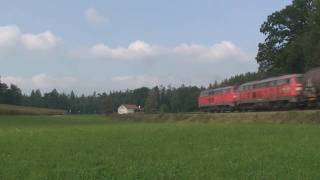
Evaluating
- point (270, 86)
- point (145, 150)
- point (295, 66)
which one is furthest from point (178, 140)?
point (295, 66)

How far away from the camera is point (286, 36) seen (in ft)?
316

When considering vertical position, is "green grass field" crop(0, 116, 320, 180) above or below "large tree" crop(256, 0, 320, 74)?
below

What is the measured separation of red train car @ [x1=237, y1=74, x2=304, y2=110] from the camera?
5234 cm

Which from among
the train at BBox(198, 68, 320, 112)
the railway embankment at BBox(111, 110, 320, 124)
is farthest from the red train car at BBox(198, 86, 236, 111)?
the railway embankment at BBox(111, 110, 320, 124)

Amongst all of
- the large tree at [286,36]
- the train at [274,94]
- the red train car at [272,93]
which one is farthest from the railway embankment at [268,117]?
the large tree at [286,36]

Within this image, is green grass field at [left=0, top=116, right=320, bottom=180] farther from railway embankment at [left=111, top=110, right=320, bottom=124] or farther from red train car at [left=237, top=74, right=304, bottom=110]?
red train car at [left=237, top=74, right=304, bottom=110]

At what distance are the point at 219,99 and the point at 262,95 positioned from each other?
14.7m

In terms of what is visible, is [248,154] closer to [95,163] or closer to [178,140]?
[95,163]

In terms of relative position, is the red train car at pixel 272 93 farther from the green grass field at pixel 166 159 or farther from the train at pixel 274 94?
the green grass field at pixel 166 159

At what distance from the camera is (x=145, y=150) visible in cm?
1809

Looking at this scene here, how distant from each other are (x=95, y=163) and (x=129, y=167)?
4.71 ft

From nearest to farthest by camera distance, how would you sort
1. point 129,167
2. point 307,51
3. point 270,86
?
point 129,167, point 270,86, point 307,51

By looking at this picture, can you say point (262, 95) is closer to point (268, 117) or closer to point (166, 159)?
point (268, 117)

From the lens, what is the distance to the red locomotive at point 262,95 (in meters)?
52.4
